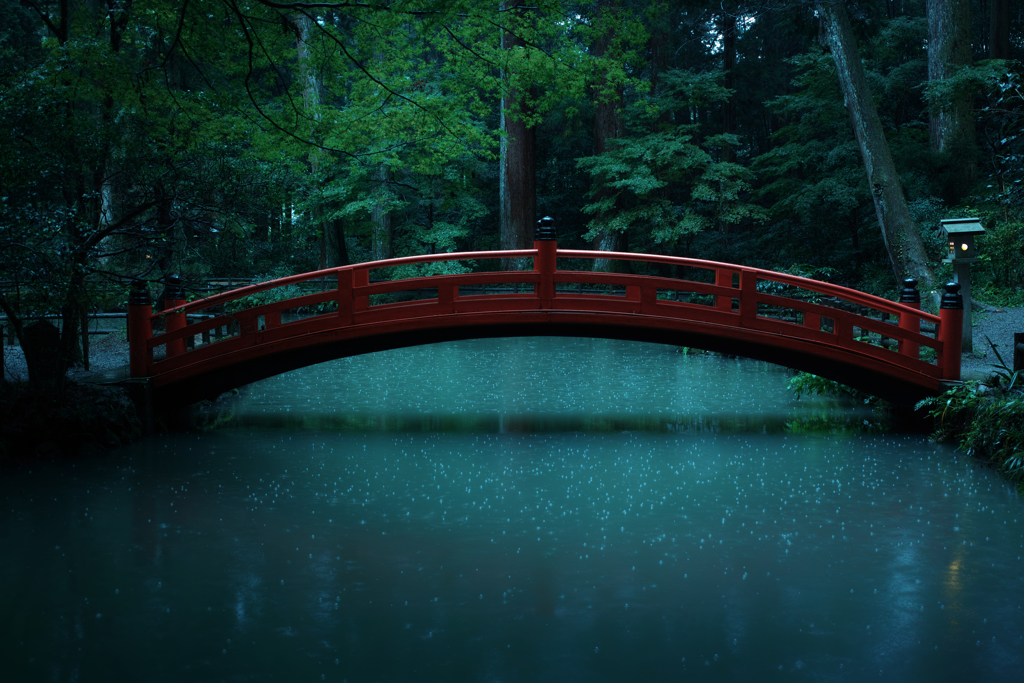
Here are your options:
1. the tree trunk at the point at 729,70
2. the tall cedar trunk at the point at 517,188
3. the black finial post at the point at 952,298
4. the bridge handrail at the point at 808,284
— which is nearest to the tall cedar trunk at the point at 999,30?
the tree trunk at the point at 729,70

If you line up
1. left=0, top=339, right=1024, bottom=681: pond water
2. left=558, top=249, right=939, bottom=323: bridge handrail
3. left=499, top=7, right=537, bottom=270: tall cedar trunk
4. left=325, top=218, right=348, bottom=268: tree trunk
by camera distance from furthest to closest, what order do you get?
left=325, top=218, right=348, bottom=268: tree trunk → left=499, top=7, right=537, bottom=270: tall cedar trunk → left=558, top=249, right=939, bottom=323: bridge handrail → left=0, top=339, right=1024, bottom=681: pond water

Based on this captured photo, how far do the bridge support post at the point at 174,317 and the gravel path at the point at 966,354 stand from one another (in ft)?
1.92

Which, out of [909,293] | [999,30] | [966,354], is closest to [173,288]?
[909,293]

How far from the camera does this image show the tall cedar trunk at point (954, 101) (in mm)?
18125

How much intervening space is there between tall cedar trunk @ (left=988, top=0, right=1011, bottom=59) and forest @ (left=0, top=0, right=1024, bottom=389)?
57 mm

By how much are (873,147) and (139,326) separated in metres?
13.5

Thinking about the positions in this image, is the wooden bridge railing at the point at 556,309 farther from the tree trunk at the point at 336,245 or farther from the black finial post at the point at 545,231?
the tree trunk at the point at 336,245

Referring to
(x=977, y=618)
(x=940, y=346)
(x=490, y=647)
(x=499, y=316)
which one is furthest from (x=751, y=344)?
(x=490, y=647)

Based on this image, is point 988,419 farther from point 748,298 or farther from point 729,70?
point 729,70

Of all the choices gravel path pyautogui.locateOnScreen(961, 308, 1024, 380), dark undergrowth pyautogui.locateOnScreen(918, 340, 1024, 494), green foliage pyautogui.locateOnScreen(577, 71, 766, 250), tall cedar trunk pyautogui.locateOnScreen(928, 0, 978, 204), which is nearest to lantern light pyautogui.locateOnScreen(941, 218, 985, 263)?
gravel path pyautogui.locateOnScreen(961, 308, 1024, 380)

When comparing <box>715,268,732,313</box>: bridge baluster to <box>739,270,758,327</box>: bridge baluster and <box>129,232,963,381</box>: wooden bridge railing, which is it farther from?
<box>739,270,758,327</box>: bridge baluster

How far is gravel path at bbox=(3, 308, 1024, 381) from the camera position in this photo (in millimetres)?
9203

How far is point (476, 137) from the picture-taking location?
13.0m

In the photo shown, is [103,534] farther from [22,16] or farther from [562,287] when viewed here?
[22,16]
